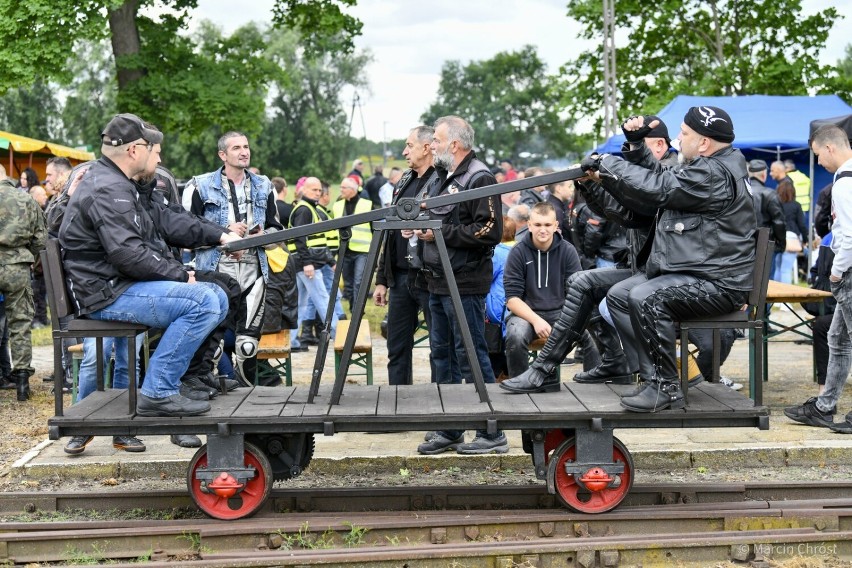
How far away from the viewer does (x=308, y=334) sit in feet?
44.0

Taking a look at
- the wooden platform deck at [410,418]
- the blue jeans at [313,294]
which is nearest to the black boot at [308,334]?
the blue jeans at [313,294]

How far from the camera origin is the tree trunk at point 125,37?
2289cm

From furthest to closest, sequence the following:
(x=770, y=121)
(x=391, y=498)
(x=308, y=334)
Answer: (x=770, y=121)
(x=308, y=334)
(x=391, y=498)

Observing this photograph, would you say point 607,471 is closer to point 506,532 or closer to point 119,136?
point 506,532

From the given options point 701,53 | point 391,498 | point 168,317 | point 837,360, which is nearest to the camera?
point 168,317

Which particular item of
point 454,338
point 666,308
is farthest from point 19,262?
point 666,308

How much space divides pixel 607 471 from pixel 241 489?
202 centimetres

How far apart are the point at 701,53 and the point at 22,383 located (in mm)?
27004

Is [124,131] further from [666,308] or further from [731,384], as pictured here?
[731,384]

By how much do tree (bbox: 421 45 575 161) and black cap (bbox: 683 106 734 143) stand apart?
3627 inches

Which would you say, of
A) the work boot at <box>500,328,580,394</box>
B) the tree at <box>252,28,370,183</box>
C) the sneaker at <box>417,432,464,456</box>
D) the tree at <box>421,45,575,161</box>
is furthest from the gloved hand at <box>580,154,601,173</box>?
the tree at <box>421,45,575,161</box>

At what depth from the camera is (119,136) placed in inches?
229

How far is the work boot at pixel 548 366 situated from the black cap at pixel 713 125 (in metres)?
1.44

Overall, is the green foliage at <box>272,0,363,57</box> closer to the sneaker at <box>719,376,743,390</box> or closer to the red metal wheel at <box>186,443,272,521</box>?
the sneaker at <box>719,376,743,390</box>
